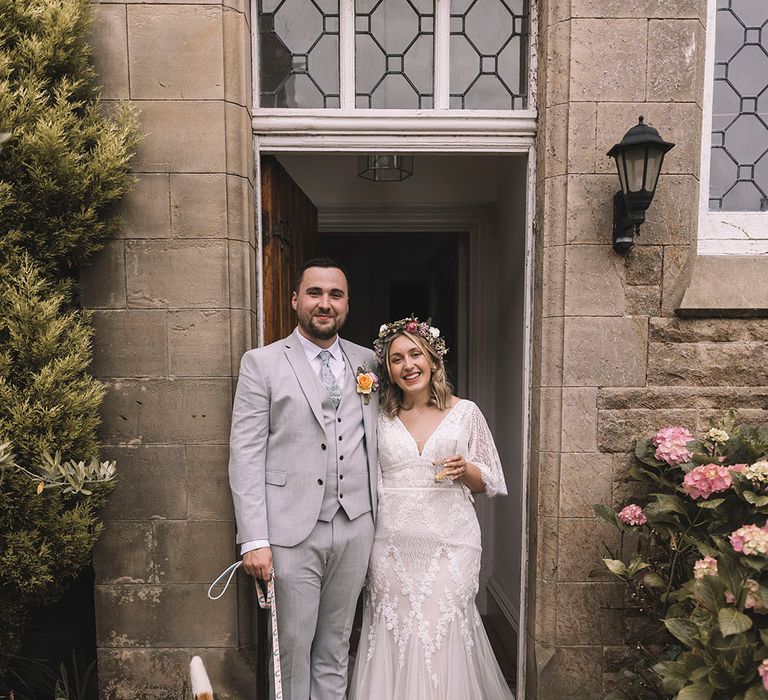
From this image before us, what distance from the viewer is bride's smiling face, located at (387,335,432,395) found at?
239cm

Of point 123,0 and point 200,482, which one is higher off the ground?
point 123,0

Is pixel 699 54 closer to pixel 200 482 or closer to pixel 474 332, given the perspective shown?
pixel 474 332

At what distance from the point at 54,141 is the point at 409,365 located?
174cm

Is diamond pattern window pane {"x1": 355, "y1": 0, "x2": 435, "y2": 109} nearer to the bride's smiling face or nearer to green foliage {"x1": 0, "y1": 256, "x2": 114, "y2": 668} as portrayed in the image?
the bride's smiling face

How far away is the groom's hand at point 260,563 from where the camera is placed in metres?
2.13

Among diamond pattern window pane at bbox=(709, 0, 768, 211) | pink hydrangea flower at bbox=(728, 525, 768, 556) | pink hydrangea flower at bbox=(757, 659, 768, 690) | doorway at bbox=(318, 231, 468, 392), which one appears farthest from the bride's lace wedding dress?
doorway at bbox=(318, 231, 468, 392)

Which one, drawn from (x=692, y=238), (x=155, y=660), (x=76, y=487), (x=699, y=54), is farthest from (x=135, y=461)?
(x=699, y=54)

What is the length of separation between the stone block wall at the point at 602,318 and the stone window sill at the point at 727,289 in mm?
61

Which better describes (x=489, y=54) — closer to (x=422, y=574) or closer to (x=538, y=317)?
(x=538, y=317)

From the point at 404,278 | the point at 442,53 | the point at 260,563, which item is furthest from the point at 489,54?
the point at 404,278

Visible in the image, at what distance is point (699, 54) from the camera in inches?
99.1

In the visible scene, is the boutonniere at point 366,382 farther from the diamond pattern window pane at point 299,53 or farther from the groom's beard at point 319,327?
the diamond pattern window pane at point 299,53

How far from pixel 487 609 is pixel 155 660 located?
2492mm

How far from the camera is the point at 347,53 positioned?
9.00 feet
